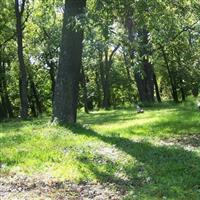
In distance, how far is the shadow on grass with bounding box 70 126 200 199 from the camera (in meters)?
10.0

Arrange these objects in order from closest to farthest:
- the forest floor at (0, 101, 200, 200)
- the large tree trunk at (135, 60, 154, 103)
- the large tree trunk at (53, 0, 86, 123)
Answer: the forest floor at (0, 101, 200, 200) < the large tree trunk at (53, 0, 86, 123) < the large tree trunk at (135, 60, 154, 103)

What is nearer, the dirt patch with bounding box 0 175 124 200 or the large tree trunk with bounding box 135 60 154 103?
the dirt patch with bounding box 0 175 124 200

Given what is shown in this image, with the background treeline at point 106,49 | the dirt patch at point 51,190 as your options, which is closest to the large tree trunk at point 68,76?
the background treeline at point 106,49

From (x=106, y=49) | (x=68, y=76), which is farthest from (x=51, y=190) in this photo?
(x=68, y=76)

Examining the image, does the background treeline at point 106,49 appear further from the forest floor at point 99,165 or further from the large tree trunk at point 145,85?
the forest floor at point 99,165

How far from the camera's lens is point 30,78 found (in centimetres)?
6500

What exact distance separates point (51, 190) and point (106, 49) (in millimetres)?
4370

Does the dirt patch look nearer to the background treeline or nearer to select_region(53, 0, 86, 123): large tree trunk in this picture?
the background treeline

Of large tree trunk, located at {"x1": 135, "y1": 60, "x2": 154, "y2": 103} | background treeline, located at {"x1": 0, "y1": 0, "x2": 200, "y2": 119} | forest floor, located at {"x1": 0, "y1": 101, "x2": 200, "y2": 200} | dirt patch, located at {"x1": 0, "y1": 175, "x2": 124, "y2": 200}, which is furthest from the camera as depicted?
large tree trunk, located at {"x1": 135, "y1": 60, "x2": 154, "y2": 103}

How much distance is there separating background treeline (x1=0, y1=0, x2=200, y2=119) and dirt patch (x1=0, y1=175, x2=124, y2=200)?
375 cm

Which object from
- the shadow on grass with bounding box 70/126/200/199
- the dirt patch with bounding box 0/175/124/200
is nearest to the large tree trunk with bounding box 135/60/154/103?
the shadow on grass with bounding box 70/126/200/199

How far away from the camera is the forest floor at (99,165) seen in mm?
10258

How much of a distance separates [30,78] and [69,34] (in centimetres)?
4512

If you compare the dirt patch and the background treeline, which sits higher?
the background treeline
